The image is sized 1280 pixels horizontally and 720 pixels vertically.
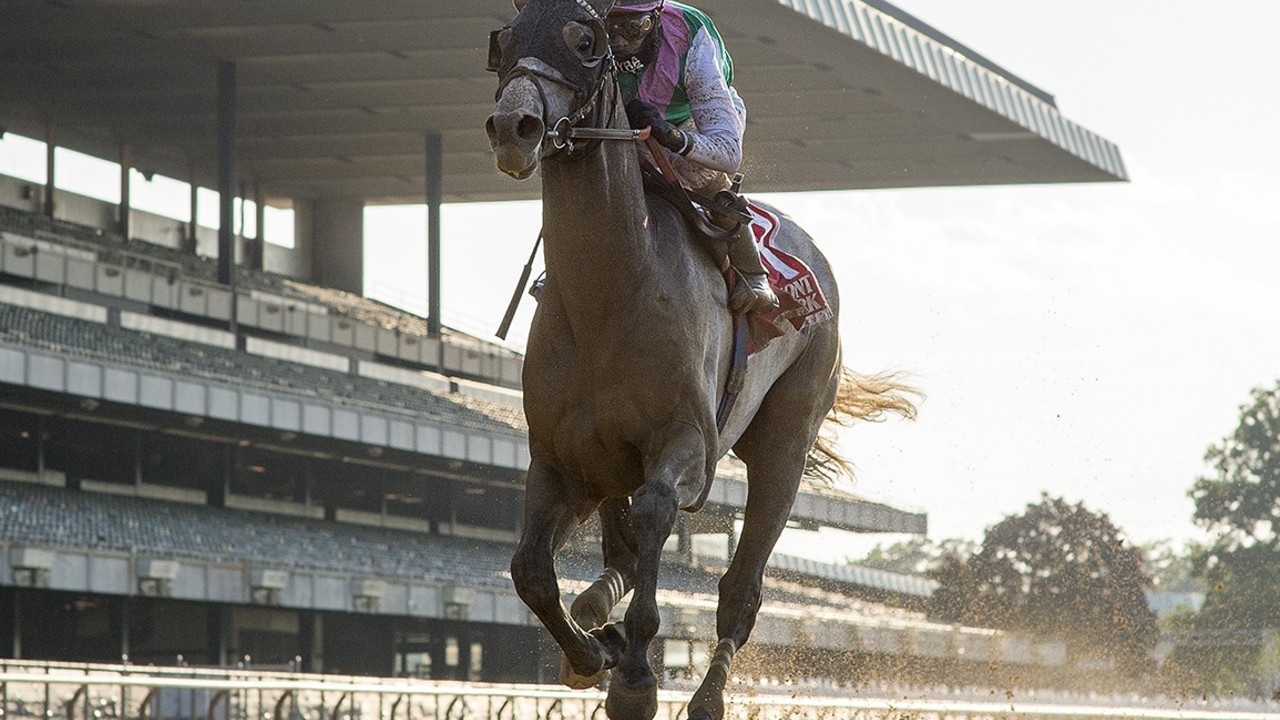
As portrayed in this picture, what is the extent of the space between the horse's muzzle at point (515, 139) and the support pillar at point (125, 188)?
43.9 meters

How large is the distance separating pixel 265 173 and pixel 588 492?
158 feet

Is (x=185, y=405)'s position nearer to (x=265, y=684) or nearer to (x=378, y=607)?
(x=378, y=607)

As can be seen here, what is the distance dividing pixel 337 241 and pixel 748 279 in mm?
49805

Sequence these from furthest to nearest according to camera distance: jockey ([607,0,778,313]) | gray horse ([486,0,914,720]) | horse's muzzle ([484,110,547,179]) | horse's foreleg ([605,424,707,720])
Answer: jockey ([607,0,778,313])
horse's foreleg ([605,424,707,720])
gray horse ([486,0,914,720])
horse's muzzle ([484,110,547,179])

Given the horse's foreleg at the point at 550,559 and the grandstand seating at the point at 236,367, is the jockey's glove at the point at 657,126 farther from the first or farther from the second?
the grandstand seating at the point at 236,367

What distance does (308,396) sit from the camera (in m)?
40.8

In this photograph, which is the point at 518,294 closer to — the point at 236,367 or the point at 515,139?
the point at 515,139

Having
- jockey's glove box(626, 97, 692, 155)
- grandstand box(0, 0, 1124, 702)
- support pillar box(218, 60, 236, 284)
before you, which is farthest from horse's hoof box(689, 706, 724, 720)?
support pillar box(218, 60, 236, 284)

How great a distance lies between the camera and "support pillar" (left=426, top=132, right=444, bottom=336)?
46.6 metres

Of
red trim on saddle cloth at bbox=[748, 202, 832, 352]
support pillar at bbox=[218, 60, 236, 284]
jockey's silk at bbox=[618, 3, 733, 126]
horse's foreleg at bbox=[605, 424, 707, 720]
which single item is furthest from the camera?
support pillar at bbox=[218, 60, 236, 284]

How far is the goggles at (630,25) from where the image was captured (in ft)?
23.5

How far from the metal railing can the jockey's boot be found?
433 cm

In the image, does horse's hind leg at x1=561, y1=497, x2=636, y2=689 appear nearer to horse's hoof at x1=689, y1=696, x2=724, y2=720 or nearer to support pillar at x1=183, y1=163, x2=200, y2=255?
horse's hoof at x1=689, y1=696, x2=724, y2=720

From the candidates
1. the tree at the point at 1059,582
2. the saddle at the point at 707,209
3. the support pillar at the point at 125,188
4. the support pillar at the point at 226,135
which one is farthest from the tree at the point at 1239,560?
the saddle at the point at 707,209
